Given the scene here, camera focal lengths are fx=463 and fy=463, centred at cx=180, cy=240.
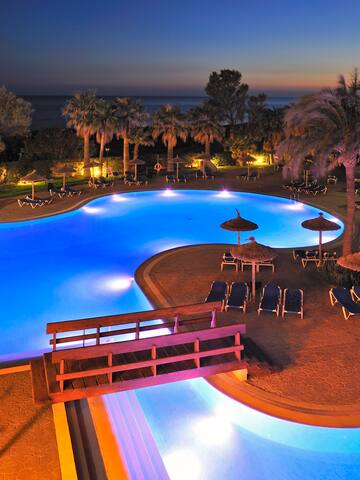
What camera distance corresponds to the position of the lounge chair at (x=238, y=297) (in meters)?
11.3

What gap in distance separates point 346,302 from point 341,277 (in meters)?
2.26

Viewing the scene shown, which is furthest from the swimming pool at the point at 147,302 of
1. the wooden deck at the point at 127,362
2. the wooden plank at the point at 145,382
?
the wooden deck at the point at 127,362

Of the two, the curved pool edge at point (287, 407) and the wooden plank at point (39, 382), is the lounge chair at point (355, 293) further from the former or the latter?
the wooden plank at point (39, 382)

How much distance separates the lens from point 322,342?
32.1ft

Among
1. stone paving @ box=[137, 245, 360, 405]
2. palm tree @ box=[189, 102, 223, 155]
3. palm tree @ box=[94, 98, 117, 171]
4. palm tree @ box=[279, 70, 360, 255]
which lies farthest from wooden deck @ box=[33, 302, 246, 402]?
palm tree @ box=[189, 102, 223, 155]

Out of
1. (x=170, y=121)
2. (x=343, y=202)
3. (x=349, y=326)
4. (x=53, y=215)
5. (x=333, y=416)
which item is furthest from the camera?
(x=170, y=121)

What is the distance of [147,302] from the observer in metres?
12.3

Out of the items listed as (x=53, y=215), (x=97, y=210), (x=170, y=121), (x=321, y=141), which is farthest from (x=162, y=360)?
(x=170, y=121)

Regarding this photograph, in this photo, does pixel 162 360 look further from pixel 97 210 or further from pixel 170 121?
pixel 170 121

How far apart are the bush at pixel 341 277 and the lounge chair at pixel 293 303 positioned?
2234 millimetres

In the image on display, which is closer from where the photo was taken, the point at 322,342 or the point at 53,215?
the point at 322,342

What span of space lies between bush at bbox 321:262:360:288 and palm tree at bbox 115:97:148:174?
23.9 meters

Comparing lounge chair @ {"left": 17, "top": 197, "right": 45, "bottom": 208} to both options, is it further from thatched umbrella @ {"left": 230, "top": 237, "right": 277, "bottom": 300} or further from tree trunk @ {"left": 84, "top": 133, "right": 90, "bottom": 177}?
thatched umbrella @ {"left": 230, "top": 237, "right": 277, "bottom": 300}

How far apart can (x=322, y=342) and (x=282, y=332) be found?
2.85ft
